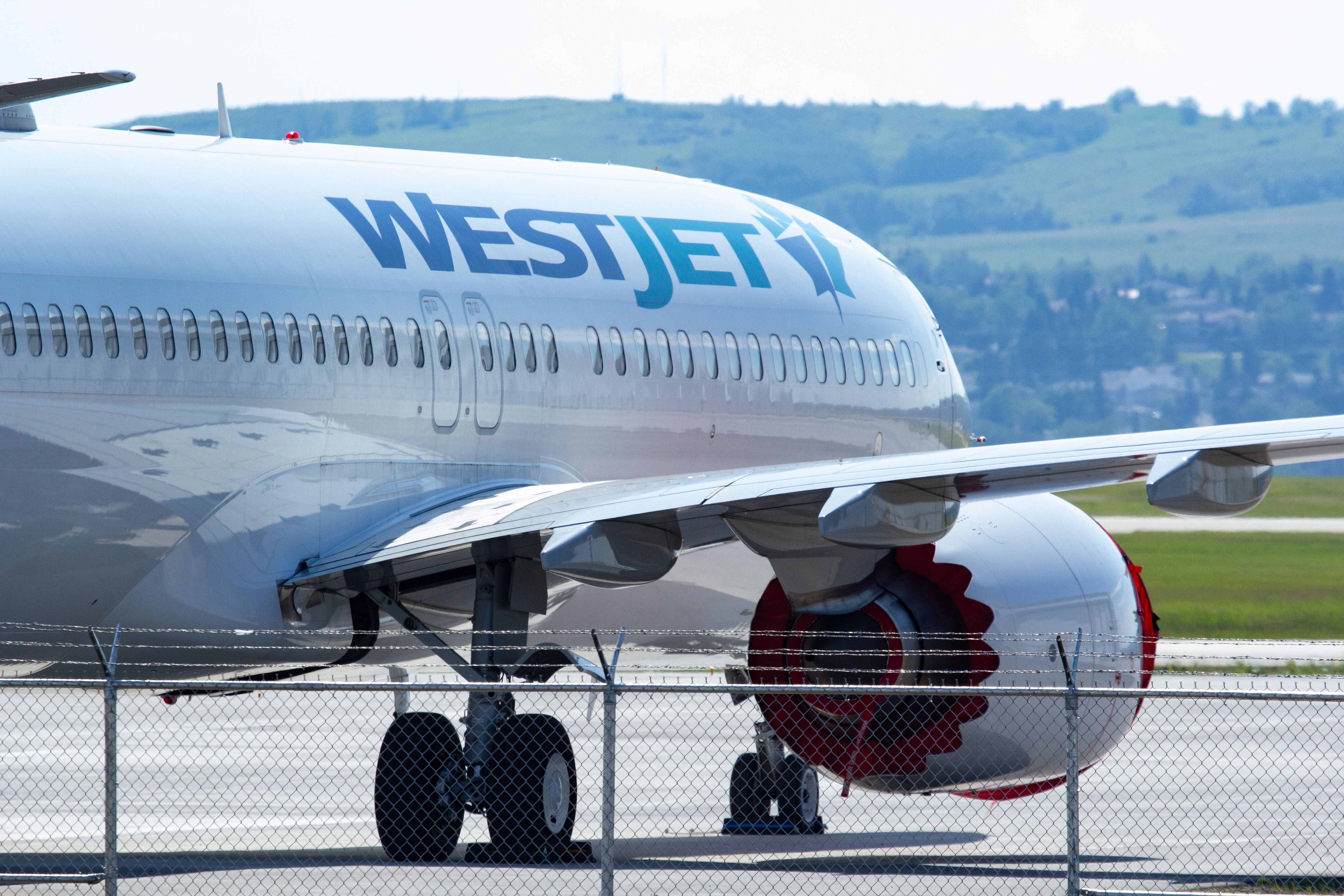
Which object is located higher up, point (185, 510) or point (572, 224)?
point (572, 224)

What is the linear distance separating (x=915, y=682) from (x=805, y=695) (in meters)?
0.80

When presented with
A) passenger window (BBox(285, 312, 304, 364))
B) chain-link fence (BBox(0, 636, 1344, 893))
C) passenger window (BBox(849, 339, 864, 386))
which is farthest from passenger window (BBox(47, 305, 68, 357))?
passenger window (BBox(849, 339, 864, 386))

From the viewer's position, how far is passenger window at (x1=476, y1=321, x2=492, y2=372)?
1478 centimetres

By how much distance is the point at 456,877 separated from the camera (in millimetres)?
12812

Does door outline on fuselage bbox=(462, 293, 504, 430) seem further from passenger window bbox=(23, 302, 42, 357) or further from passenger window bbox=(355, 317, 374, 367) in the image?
passenger window bbox=(23, 302, 42, 357)

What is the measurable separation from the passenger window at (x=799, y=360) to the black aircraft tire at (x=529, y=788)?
192 inches

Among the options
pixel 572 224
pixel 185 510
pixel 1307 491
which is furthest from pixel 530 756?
pixel 1307 491

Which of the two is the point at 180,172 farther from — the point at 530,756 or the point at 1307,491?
the point at 1307,491

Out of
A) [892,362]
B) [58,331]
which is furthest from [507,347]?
[892,362]

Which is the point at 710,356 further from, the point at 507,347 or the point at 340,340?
the point at 340,340

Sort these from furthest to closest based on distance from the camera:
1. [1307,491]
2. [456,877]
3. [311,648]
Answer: [1307,491] → [311,648] → [456,877]

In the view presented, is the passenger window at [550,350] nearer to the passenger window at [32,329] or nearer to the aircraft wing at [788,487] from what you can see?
the aircraft wing at [788,487]

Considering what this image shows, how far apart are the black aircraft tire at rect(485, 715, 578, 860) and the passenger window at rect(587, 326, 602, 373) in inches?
127

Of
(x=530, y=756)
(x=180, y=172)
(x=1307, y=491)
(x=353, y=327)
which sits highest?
(x=180, y=172)
